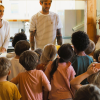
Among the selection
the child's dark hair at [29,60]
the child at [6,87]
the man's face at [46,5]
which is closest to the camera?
the child at [6,87]

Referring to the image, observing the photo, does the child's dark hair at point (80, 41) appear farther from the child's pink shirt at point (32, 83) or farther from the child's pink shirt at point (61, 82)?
the child's pink shirt at point (32, 83)

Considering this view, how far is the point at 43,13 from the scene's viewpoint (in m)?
2.34

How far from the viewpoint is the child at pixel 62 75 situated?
137 cm

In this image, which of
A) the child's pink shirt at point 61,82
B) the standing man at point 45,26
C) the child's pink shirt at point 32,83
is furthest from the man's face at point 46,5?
the child's pink shirt at point 32,83

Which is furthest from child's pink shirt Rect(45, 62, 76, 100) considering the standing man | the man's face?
the man's face

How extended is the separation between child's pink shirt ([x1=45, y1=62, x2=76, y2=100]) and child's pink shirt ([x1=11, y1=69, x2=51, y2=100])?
13 centimetres

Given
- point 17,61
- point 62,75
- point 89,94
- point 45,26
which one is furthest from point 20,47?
point 89,94

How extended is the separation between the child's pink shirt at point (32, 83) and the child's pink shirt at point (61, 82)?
5.1 inches

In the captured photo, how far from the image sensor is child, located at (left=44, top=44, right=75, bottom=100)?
137 centimetres

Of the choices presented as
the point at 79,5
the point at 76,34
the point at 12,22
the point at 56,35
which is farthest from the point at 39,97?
the point at 12,22

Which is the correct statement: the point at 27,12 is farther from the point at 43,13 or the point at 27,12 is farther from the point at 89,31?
the point at 43,13

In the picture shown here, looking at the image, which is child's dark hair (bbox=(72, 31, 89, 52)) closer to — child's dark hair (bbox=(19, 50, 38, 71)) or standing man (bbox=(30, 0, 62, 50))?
child's dark hair (bbox=(19, 50, 38, 71))

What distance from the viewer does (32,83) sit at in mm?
1270

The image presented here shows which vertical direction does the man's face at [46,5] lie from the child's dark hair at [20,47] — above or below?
above
